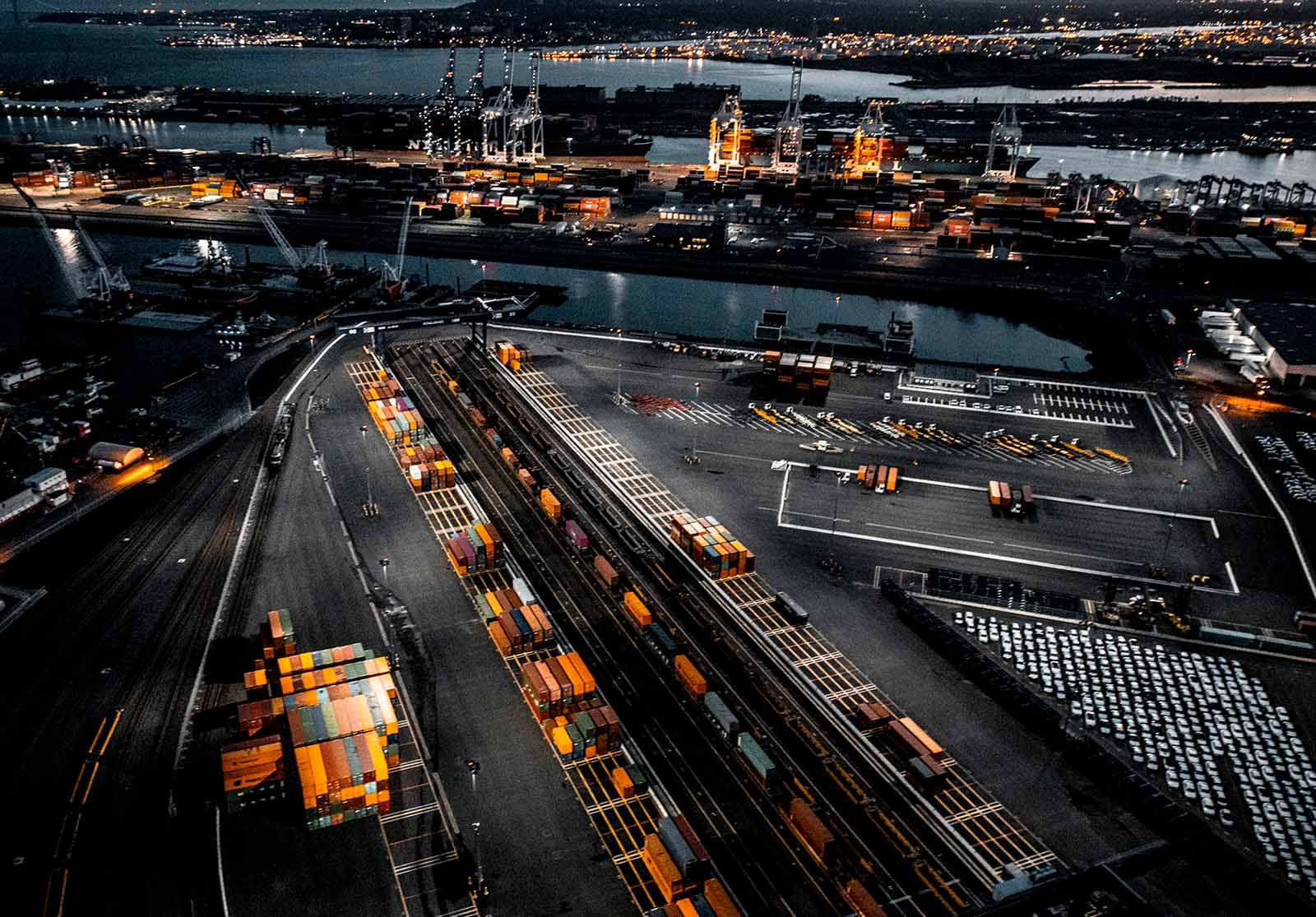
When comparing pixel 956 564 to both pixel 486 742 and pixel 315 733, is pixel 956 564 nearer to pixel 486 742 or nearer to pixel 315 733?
pixel 486 742

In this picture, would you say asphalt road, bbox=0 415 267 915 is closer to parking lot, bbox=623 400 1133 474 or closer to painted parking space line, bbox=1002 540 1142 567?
parking lot, bbox=623 400 1133 474

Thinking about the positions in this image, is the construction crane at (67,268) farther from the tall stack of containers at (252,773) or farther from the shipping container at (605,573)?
the tall stack of containers at (252,773)

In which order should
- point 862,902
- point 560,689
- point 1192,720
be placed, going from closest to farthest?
point 862,902, point 560,689, point 1192,720

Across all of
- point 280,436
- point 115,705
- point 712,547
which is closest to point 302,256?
point 280,436

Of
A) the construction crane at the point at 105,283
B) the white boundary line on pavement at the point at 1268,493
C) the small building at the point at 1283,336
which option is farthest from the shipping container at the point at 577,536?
the construction crane at the point at 105,283

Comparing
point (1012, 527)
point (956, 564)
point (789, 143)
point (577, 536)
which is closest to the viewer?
point (956, 564)

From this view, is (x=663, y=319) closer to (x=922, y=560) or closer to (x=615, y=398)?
(x=615, y=398)
